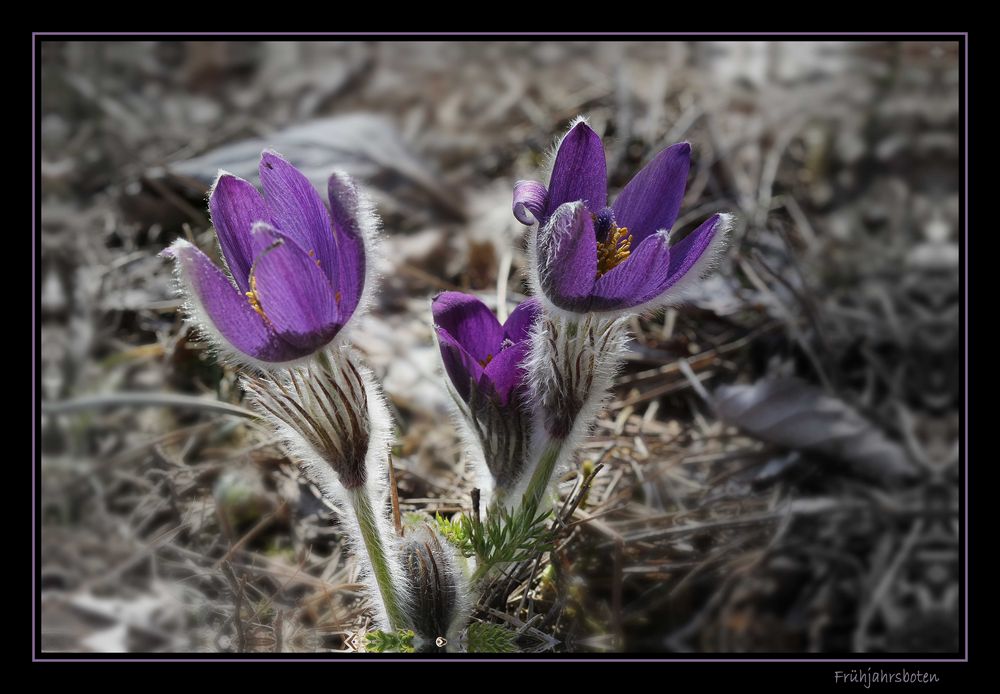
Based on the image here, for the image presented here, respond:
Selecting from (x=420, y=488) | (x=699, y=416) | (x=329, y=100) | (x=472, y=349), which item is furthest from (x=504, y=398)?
(x=329, y=100)

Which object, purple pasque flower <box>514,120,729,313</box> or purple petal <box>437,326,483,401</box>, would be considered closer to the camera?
purple pasque flower <box>514,120,729,313</box>

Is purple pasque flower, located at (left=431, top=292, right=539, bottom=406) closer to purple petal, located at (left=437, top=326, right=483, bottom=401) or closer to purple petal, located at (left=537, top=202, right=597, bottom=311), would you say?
purple petal, located at (left=437, top=326, right=483, bottom=401)

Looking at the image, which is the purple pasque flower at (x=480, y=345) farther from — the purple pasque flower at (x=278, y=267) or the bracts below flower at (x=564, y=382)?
the purple pasque flower at (x=278, y=267)

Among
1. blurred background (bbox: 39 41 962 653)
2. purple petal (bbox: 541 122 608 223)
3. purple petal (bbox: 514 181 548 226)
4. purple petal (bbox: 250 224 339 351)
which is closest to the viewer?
purple petal (bbox: 250 224 339 351)

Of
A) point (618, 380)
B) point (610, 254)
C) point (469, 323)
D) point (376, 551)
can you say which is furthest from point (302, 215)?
point (618, 380)

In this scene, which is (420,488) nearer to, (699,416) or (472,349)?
(472,349)

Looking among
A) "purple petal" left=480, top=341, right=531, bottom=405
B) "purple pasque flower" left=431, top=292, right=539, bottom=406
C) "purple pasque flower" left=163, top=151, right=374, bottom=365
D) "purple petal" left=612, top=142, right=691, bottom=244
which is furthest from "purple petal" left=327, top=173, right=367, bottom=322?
"purple petal" left=612, top=142, right=691, bottom=244
